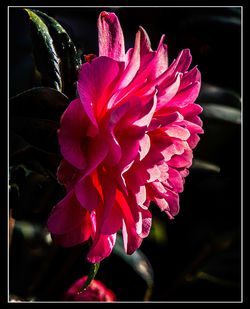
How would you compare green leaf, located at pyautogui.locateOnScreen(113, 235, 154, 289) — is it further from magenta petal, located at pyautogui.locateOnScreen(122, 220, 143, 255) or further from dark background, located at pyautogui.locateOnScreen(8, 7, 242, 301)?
magenta petal, located at pyautogui.locateOnScreen(122, 220, 143, 255)

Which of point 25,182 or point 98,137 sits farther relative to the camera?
point 25,182

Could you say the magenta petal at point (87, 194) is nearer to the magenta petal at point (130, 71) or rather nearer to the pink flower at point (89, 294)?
the magenta petal at point (130, 71)

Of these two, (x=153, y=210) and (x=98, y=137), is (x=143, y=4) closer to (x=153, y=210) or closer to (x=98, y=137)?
(x=153, y=210)

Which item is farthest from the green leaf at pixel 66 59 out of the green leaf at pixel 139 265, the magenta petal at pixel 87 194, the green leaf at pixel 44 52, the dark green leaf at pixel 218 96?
the dark green leaf at pixel 218 96

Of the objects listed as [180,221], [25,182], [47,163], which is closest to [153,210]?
[180,221]

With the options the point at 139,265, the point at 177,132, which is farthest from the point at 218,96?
the point at 177,132

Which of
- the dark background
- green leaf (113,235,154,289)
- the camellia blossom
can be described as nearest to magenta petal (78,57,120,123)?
the camellia blossom
